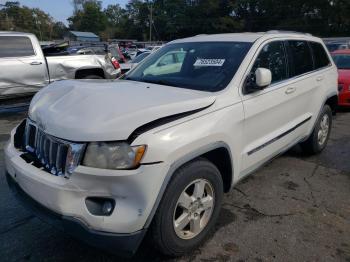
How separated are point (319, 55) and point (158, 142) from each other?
3685 millimetres

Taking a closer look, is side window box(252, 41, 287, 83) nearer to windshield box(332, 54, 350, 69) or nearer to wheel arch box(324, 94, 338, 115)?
wheel arch box(324, 94, 338, 115)

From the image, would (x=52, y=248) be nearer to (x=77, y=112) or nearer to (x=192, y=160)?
(x=77, y=112)

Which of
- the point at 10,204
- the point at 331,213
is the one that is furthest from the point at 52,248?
the point at 331,213

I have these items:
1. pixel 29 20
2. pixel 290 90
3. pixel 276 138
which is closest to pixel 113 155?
pixel 276 138

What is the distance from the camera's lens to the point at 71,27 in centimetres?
11294

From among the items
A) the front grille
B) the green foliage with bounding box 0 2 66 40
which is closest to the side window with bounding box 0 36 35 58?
the front grille

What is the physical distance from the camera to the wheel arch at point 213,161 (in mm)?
2573

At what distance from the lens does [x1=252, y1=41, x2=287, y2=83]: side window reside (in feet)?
12.7

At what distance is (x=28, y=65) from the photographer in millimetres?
8547

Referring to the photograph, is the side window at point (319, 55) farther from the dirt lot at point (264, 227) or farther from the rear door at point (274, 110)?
the dirt lot at point (264, 227)

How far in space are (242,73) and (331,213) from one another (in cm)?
168

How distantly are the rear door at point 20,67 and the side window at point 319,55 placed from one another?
241 inches

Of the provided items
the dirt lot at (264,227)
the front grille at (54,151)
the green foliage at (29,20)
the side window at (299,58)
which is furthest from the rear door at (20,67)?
the green foliage at (29,20)

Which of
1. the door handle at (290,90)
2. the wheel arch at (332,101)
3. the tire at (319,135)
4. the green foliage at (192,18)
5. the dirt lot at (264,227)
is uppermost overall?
the green foliage at (192,18)
